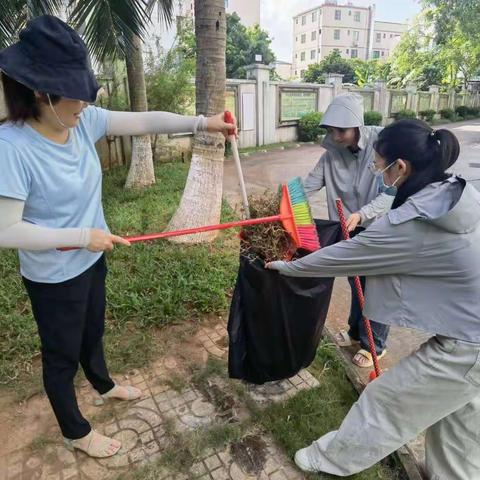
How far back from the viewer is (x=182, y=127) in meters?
1.85

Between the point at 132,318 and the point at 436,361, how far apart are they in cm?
210

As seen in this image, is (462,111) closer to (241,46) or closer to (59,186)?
(241,46)

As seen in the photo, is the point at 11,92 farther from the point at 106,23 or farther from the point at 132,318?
the point at 106,23

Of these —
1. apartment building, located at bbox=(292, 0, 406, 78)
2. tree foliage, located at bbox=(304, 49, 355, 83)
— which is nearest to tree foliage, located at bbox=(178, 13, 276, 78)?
tree foliage, located at bbox=(304, 49, 355, 83)

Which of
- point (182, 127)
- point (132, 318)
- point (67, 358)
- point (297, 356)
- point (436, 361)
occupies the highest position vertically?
point (182, 127)

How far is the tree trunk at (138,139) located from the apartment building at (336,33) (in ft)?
172

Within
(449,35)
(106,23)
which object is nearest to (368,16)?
(449,35)

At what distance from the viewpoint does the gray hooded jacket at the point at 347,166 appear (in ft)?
6.95

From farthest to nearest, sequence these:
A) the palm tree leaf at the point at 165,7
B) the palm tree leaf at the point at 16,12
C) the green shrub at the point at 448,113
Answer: the green shrub at the point at 448,113 < the palm tree leaf at the point at 165,7 < the palm tree leaf at the point at 16,12

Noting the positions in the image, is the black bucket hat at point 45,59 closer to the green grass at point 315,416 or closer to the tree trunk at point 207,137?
the green grass at point 315,416

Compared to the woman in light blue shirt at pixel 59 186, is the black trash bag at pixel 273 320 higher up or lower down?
lower down

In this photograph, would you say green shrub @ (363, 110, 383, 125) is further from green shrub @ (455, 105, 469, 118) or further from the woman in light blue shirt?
the woman in light blue shirt

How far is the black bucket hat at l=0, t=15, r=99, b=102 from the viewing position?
1.21 meters

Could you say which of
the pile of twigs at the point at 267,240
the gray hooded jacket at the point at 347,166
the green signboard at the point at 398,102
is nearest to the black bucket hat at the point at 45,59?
the pile of twigs at the point at 267,240
